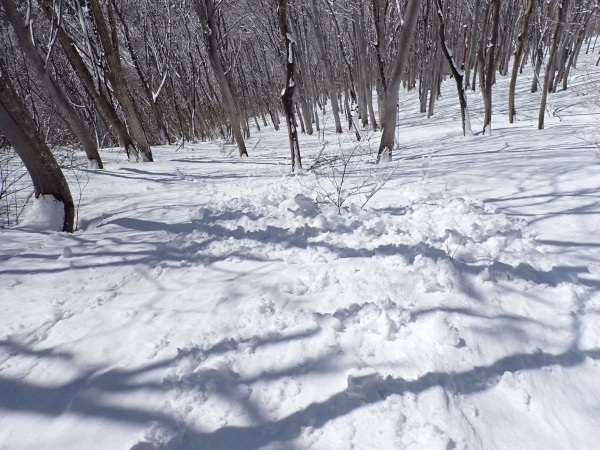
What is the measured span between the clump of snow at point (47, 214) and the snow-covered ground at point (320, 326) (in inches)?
7.8

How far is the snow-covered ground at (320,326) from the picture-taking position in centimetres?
151

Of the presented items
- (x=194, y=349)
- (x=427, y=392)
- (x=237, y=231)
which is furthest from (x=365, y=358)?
(x=237, y=231)

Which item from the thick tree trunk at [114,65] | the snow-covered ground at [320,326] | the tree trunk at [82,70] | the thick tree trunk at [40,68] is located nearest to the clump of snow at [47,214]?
the snow-covered ground at [320,326]

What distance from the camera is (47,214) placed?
13.6ft

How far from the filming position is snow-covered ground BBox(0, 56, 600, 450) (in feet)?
4.96

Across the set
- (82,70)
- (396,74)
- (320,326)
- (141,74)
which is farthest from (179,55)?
(320,326)

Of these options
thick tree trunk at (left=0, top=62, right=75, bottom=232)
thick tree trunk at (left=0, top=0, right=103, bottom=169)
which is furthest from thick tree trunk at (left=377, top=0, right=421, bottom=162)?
thick tree trunk at (left=0, top=0, right=103, bottom=169)

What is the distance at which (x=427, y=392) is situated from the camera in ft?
5.19

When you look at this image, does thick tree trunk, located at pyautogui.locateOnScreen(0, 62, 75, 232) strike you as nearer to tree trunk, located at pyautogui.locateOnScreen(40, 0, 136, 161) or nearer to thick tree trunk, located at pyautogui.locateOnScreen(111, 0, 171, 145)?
tree trunk, located at pyautogui.locateOnScreen(40, 0, 136, 161)

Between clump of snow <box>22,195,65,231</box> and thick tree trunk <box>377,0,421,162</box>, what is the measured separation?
587 centimetres

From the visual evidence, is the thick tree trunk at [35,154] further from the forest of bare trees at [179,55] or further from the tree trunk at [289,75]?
the tree trunk at [289,75]

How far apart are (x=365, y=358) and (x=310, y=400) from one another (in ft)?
1.33

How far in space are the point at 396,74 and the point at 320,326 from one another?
5.93 meters

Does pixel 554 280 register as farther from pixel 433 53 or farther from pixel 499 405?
pixel 433 53
